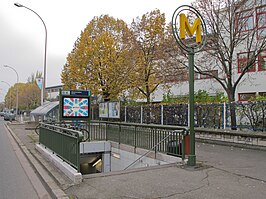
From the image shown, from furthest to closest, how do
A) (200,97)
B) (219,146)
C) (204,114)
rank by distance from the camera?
1. (200,97)
2. (204,114)
3. (219,146)

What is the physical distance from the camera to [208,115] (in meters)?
14.1

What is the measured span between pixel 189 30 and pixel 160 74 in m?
14.4

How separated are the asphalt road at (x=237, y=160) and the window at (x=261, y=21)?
317 inches

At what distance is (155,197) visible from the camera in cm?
483

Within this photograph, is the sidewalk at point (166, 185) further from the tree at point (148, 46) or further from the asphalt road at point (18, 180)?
the tree at point (148, 46)

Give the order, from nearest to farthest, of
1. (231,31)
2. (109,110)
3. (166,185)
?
(166,185)
(231,31)
(109,110)

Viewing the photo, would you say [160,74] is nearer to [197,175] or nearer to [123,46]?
[123,46]

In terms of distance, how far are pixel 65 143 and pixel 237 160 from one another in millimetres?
5447

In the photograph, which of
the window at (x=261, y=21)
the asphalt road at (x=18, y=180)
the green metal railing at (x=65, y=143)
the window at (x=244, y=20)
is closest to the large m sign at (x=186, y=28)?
the green metal railing at (x=65, y=143)

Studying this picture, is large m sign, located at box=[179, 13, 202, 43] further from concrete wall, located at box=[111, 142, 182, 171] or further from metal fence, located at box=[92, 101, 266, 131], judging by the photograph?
metal fence, located at box=[92, 101, 266, 131]

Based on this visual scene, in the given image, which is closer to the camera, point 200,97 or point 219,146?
point 219,146

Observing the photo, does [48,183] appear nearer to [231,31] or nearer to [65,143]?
[65,143]

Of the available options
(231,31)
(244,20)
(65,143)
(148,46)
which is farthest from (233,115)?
(148,46)

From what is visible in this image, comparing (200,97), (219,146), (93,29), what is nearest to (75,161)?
(219,146)
